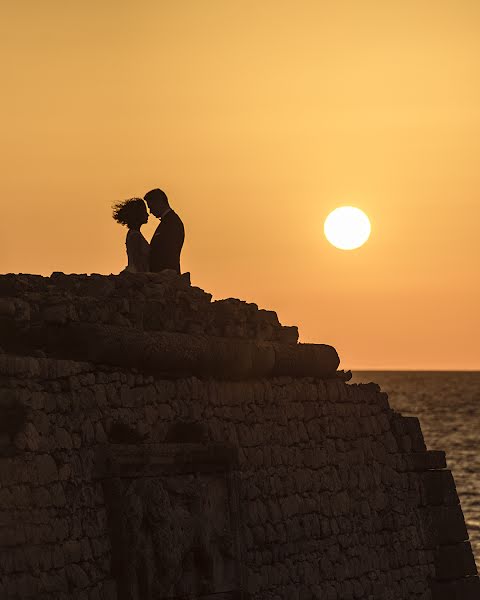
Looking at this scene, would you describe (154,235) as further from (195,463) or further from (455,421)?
(455,421)

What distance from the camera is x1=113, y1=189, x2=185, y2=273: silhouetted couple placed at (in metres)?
19.6

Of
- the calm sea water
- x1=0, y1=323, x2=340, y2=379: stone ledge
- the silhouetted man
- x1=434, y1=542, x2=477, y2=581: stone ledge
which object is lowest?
x1=434, y1=542, x2=477, y2=581: stone ledge

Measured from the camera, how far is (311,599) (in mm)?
19328

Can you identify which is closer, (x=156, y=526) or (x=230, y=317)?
(x=156, y=526)

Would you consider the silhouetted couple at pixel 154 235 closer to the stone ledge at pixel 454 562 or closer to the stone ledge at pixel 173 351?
the stone ledge at pixel 173 351

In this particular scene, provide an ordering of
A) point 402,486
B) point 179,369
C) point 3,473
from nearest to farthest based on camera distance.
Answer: point 3,473 < point 179,369 < point 402,486

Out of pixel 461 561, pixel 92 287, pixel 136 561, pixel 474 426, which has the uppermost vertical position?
pixel 474 426

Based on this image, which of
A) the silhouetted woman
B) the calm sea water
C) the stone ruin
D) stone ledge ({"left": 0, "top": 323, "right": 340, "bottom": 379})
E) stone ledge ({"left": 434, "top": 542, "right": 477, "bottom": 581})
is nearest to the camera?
the stone ruin

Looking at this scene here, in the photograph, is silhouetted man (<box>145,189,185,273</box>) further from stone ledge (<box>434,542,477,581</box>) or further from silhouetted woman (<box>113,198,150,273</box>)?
stone ledge (<box>434,542,477,581</box>)

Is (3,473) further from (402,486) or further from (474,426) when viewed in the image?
(474,426)

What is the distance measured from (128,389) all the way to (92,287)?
3.65 feet

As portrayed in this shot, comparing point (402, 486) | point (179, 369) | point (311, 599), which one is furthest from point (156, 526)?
point (402, 486)

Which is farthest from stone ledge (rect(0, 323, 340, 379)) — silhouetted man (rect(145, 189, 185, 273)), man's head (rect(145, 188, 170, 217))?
→ man's head (rect(145, 188, 170, 217))

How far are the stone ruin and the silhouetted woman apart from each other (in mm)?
901
